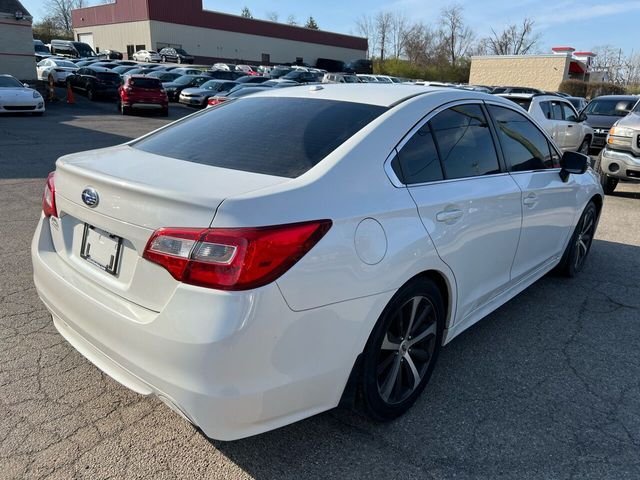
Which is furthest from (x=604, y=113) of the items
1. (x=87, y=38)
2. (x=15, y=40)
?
(x=87, y=38)

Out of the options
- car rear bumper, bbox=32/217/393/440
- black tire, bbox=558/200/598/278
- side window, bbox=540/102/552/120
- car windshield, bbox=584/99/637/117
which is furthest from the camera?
car windshield, bbox=584/99/637/117

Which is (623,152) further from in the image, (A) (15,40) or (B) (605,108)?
(A) (15,40)

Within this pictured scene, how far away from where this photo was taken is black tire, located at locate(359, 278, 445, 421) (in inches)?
96.1

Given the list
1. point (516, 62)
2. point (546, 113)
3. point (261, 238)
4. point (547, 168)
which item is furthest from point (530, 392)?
point (516, 62)

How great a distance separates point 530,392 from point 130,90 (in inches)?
819

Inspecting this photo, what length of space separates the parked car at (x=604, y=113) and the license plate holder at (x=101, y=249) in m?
14.7

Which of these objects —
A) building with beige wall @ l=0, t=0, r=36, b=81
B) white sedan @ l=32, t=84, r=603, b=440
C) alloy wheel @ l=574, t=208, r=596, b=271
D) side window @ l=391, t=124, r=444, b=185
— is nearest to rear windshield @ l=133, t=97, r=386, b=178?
white sedan @ l=32, t=84, r=603, b=440

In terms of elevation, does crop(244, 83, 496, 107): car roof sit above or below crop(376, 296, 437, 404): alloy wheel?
above

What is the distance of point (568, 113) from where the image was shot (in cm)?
1227

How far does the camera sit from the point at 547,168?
3982 millimetres

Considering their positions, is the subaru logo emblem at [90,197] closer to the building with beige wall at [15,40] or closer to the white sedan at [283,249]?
the white sedan at [283,249]

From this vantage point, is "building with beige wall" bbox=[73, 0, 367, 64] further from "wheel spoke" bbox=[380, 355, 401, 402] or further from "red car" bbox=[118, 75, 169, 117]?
"wheel spoke" bbox=[380, 355, 401, 402]

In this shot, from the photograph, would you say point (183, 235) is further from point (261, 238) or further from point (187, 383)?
point (187, 383)

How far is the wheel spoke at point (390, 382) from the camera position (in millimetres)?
2625
